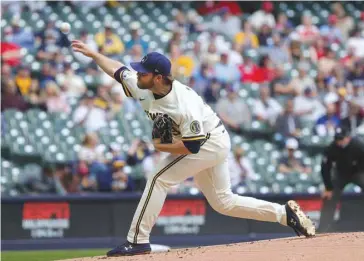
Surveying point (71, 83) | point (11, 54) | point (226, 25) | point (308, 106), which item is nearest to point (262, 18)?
point (226, 25)

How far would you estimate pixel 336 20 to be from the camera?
61.0 feet

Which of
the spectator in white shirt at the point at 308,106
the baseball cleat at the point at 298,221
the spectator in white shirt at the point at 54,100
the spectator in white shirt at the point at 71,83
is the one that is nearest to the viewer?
the baseball cleat at the point at 298,221

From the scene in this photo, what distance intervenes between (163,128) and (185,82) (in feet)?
27.4

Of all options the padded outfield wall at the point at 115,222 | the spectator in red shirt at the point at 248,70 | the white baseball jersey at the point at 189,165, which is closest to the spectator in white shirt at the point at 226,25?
the spectator in red shirt at the point at 248,70

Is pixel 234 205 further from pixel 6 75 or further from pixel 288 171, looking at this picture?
pixel 6 75

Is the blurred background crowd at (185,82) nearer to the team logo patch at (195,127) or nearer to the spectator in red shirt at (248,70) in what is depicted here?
the spectator in red shirt at (248,70)

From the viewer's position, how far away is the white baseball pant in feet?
25.5

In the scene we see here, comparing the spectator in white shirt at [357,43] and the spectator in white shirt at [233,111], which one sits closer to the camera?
the spectator in white shirt at [233,111]

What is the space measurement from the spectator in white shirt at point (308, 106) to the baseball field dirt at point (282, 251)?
7.91m

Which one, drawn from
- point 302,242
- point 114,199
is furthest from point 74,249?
point 302,242

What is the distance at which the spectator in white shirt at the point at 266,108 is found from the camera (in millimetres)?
15812

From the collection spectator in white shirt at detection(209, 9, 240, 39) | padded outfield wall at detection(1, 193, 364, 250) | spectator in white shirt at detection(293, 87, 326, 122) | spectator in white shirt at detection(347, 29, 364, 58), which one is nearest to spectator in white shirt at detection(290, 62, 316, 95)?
spectator in white shirt at detection(293, 87, 326, 122)

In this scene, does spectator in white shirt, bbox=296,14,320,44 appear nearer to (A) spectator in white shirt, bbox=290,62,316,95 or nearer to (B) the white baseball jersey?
(A) spectator in white shirt, bbox=290,62,316,95

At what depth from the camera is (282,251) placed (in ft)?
24.3
